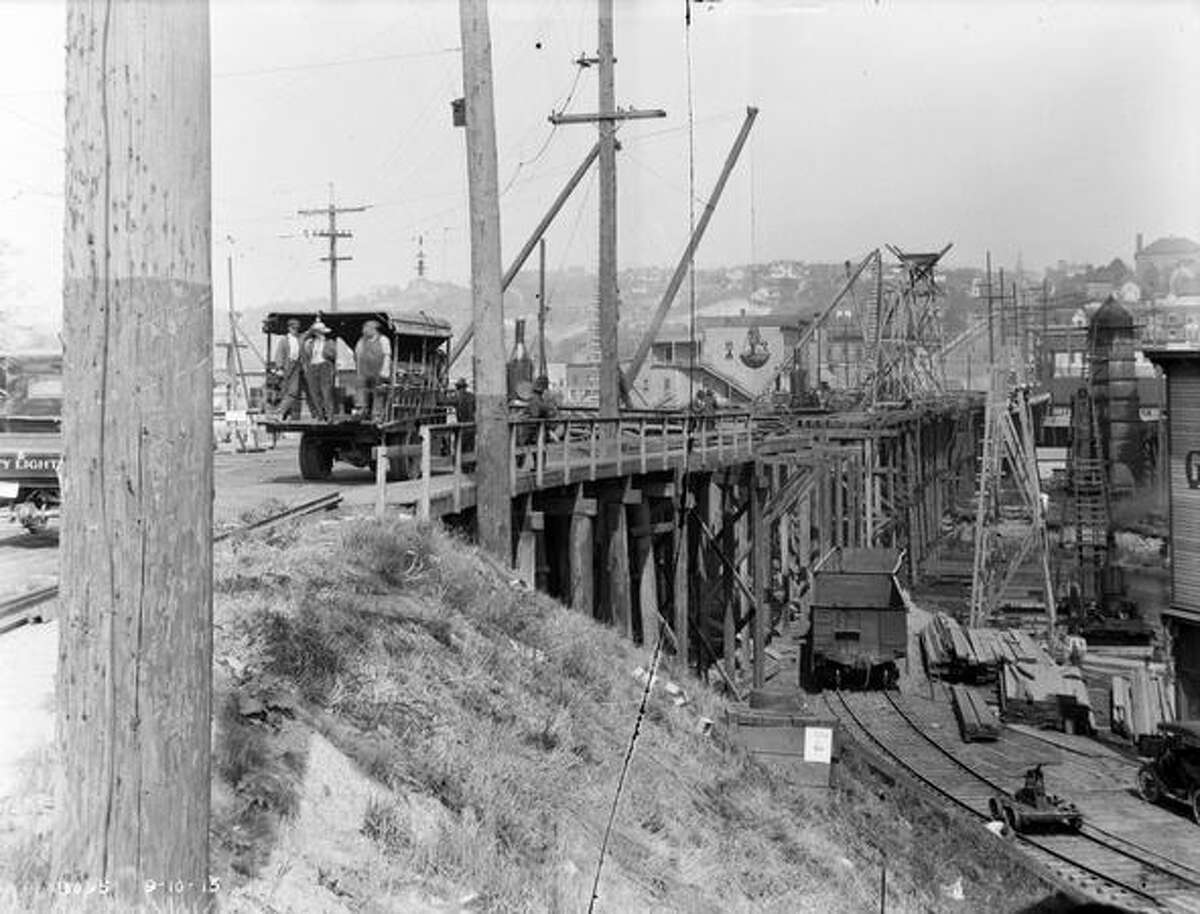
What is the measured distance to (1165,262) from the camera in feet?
302

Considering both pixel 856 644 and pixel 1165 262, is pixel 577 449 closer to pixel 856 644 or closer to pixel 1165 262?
pixel 856 644

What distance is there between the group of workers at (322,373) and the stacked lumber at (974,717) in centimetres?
1234

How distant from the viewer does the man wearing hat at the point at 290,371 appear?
18.5 meters

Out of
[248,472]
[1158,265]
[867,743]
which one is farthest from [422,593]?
[1158,265]

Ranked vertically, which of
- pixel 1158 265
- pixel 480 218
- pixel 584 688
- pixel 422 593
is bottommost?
pixel 584 688

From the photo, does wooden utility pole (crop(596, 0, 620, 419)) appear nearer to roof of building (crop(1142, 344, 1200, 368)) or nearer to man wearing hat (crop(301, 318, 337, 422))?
man wearing hat (crop(301, 318, 337, 422))

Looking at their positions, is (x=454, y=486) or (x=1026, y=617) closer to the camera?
(x=454, y=486)

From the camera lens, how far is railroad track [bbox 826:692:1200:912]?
45.3ft

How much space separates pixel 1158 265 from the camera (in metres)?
94.2

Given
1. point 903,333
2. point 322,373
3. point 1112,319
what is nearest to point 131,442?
point 322,373

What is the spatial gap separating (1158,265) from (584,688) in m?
94.7

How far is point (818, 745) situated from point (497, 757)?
23.0ft

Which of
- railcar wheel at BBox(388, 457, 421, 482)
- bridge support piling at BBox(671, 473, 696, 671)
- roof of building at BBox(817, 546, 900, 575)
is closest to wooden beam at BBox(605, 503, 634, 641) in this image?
bridge support piling at BBox(671, 473, 696, 671)

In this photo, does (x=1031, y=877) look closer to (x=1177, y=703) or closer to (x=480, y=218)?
(x=480, y=218)
